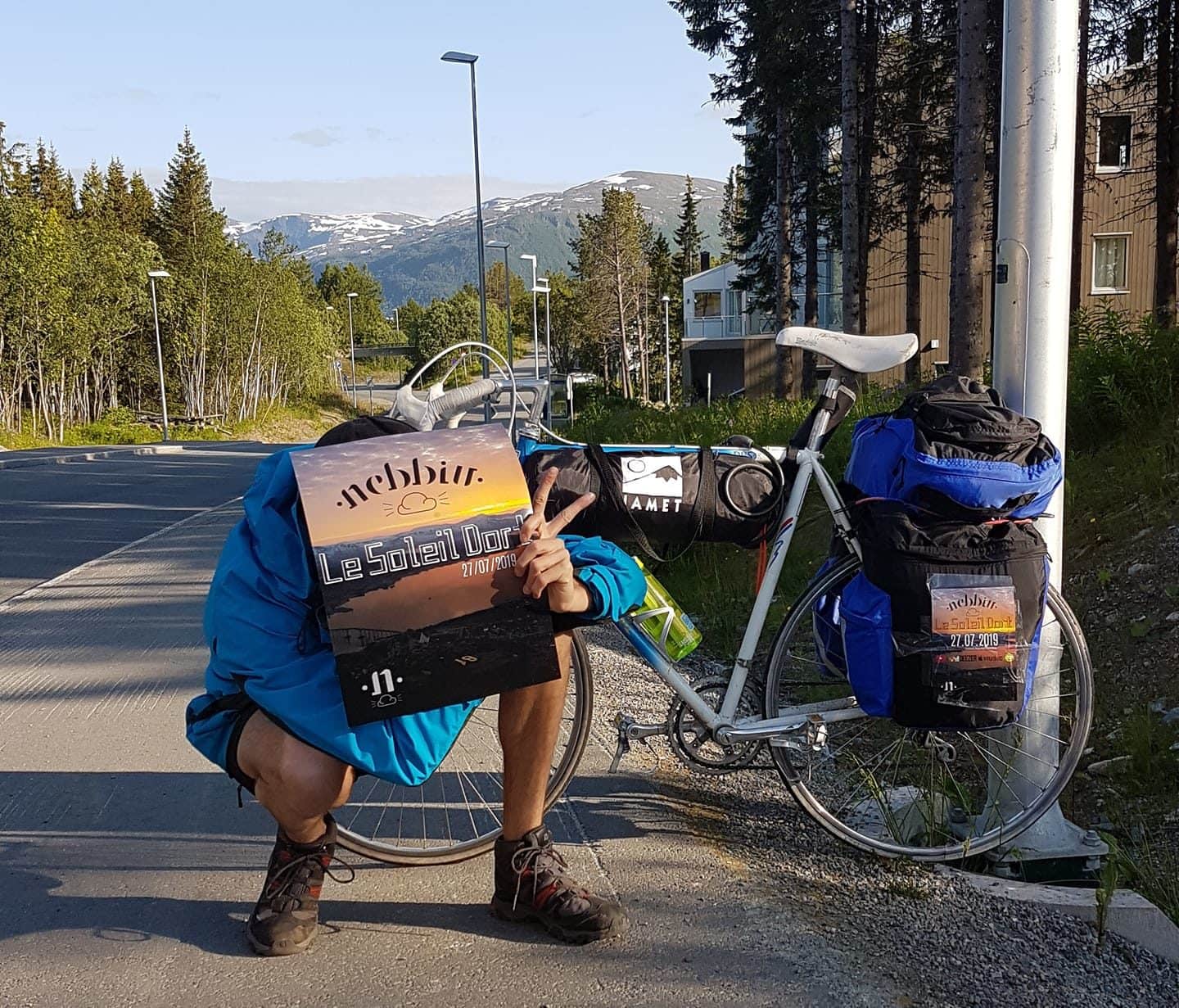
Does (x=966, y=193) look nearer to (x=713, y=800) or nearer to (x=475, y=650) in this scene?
(x=713, y=800)

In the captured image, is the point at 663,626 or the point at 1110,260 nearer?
the point at 663,626

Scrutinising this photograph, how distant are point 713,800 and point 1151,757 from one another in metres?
1.61

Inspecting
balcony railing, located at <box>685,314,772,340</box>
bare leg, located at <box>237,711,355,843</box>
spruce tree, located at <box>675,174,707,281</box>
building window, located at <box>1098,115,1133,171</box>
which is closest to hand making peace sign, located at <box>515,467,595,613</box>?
bare leg, located at <box>237,711,355,843</box>

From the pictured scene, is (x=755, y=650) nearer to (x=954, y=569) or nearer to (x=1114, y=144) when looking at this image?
(x=954, y=569)

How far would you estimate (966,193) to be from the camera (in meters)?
6.67

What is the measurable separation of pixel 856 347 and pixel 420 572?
1.56 metres

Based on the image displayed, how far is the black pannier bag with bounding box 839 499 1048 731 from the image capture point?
3.07m

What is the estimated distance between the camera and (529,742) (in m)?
2.93

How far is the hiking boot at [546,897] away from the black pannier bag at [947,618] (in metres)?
0.96

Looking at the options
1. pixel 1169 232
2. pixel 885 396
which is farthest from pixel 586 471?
pixel 1169 232

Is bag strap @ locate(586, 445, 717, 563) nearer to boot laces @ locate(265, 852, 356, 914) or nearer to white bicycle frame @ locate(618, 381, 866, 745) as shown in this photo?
white bicycle frame @ locate(618, 381, 866, 745)

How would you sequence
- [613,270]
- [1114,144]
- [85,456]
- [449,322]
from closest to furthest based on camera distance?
[85,456], [1114,144], [613,270], [449,322]

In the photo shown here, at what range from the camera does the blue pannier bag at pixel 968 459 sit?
9.88ft

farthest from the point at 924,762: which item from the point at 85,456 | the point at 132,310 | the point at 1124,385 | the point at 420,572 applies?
the point at 132,310
